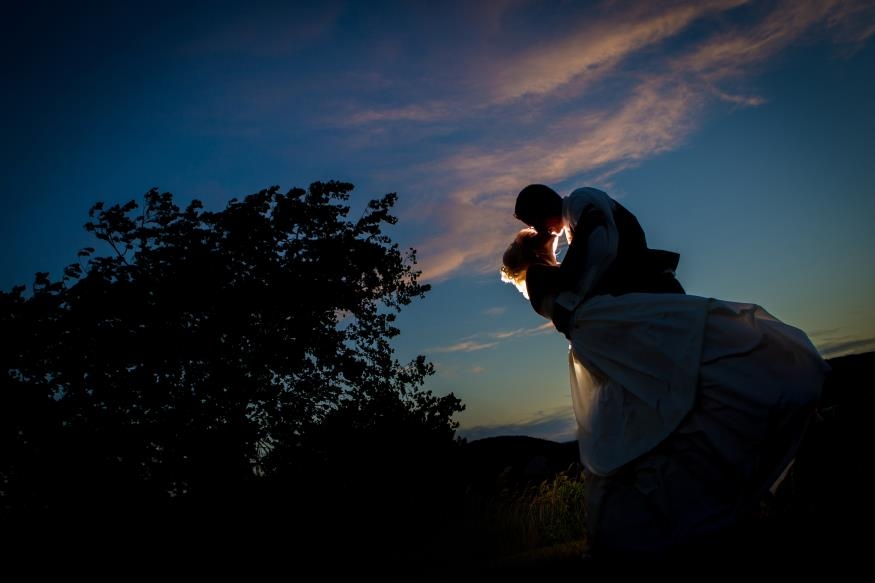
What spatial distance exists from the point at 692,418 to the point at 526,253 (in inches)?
73.1

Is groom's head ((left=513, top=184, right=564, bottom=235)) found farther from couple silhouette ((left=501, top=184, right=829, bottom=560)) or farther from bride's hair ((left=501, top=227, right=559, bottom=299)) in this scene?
couple silhouette ((left=501, top=184, right=829, bottom=560))

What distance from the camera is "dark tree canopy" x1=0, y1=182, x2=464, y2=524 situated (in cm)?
1255

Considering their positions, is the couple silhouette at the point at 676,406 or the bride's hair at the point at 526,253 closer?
the couple silhouette at the point at 676,406

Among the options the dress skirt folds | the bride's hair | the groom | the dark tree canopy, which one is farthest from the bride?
the dark tree canopy

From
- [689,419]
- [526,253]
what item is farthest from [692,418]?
[526,253]

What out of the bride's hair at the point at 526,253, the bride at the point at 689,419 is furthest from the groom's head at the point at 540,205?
the bride at the point at 689,419

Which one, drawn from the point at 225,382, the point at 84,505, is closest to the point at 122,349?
the point at 225,382

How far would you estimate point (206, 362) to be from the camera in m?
15.0

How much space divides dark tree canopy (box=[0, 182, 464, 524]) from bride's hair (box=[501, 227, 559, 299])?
7693 mm

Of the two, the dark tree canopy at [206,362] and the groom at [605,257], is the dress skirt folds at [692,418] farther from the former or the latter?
the dark tree canopy at [206,362]

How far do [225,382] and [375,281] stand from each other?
534 cm

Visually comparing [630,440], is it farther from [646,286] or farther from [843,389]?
[843,389]

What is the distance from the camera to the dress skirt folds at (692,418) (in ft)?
9.78

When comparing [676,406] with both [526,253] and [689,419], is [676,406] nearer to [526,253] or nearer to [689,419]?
[689,419]
